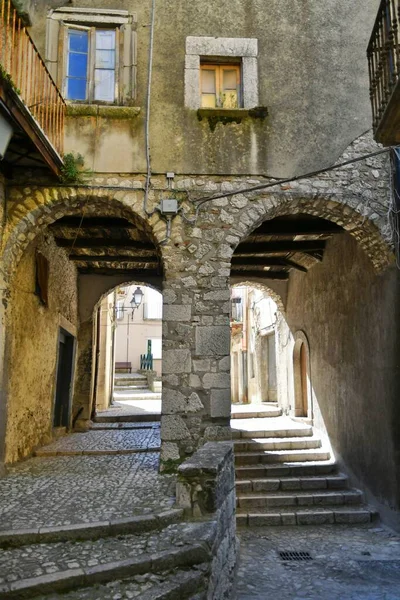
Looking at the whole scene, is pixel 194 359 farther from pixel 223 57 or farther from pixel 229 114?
pixel 223 57

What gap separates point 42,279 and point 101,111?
8.53 feet

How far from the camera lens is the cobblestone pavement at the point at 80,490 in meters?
4.06

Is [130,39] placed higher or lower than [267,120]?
higher

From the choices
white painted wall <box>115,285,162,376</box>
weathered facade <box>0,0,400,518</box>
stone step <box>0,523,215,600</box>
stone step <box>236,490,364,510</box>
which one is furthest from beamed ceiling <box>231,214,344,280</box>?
white painted wall <box>115,285,162,376</box>

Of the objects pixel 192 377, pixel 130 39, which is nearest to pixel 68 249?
pixel 130 39

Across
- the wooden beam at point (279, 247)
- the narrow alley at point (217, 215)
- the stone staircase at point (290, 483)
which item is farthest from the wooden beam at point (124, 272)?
the stone staircase at point (290, 483)

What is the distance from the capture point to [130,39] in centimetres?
673

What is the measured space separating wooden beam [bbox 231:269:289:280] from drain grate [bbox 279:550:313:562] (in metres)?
6.71

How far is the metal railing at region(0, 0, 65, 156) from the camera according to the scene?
5.12 m

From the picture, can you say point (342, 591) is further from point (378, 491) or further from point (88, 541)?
point (88, 541)

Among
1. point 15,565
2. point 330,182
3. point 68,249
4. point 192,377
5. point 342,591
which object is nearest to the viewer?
point 15,565

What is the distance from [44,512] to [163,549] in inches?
47.9

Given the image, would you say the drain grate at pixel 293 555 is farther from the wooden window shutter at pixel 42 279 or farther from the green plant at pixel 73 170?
the green plant at pixel 73 170

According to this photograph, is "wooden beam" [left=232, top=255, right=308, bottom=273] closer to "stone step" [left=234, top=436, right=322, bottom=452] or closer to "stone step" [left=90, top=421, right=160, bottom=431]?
"stone step" [left=234, top=436, right=322, bottom=452]
